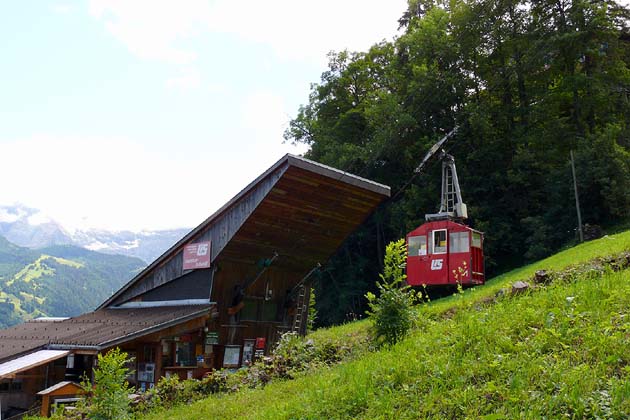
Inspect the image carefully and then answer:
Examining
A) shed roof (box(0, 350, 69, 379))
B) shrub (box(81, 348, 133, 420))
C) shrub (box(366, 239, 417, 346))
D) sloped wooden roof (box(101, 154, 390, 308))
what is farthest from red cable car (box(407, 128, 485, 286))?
shed roof (box(0, 350, 69, 379))

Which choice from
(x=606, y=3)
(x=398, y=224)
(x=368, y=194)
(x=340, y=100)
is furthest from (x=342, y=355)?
(x=340, y=100)

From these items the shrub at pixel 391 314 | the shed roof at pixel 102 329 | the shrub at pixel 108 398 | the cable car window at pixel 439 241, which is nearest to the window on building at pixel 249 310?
the shed roof at pixel 102 329

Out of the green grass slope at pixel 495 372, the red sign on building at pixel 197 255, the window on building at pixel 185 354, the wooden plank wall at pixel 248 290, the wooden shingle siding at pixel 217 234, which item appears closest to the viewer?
the green grass slope at pixel 495 372

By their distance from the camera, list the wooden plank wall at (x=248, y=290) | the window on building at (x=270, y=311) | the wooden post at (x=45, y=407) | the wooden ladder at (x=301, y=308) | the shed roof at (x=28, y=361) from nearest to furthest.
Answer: the wooden post at (x=45, y=407) < the shed roof at (x=28, y=361) < the wooden plank wall at (x=248, y=290) < the window on building at (x=270, y=311) < the wooden ladder at (x=301, y=308)

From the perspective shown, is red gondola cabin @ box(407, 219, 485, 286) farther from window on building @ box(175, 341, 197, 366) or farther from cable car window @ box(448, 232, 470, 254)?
window on building @ box(175, 341, 197, 366)

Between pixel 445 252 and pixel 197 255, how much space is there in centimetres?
1020

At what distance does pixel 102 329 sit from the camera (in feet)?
72.8

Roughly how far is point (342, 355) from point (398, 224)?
90.3 ft

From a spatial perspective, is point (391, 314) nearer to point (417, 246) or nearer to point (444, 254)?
point (444, 254)

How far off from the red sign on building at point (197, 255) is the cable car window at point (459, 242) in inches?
387

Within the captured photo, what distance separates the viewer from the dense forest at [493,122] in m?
31.6

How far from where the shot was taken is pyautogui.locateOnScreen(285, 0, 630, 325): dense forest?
104 feet

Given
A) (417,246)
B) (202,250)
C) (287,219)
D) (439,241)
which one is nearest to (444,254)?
(439,241)

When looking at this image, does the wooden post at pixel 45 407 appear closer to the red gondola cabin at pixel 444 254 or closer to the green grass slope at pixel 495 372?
the green grass slope at pixel 495 372
